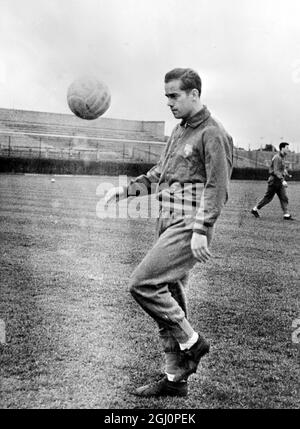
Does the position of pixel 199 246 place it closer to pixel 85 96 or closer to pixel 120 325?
pixel 120 325

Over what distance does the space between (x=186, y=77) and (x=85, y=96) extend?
8321 millimetres

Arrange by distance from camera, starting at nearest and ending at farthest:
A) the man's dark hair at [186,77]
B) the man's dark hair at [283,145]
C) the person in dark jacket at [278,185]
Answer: the man's dark hair at [186,77] < the person in dark jacket at [278,185] < the man's dark hair at [283,145]

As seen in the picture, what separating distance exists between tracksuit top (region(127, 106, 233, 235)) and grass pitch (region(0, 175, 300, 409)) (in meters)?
1.18

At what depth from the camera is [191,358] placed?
3.93m

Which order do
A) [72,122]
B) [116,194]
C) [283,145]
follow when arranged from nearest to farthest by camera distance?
1. [116,194]
2. [283,145]
3. [72,122]

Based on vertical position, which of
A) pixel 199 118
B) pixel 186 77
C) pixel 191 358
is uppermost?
pixel 186 77

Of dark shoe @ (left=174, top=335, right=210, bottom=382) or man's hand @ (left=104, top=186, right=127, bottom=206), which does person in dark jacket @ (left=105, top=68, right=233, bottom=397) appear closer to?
dark shoe @ (left=174, top=335, right=210, bottom=382)

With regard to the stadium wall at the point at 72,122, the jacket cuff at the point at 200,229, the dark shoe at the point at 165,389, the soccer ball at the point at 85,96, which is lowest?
the dark shoe at the point at 165,389

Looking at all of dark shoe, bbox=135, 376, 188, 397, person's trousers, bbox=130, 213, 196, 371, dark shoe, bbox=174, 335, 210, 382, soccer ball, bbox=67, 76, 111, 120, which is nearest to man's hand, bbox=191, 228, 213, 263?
person's trousers, bbox=130, 213, 196, 371

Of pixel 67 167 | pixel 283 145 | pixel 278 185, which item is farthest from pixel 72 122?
pixel 278 185

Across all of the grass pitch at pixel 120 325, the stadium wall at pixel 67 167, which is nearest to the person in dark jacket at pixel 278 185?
the grass pitch at pixel 120 325

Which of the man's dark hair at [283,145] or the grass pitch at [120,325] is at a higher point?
the man's dark hair at [283,145]

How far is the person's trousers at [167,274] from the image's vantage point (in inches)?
147

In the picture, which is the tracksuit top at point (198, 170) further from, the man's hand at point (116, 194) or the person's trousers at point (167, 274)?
the man's hand at point (116, 194)
